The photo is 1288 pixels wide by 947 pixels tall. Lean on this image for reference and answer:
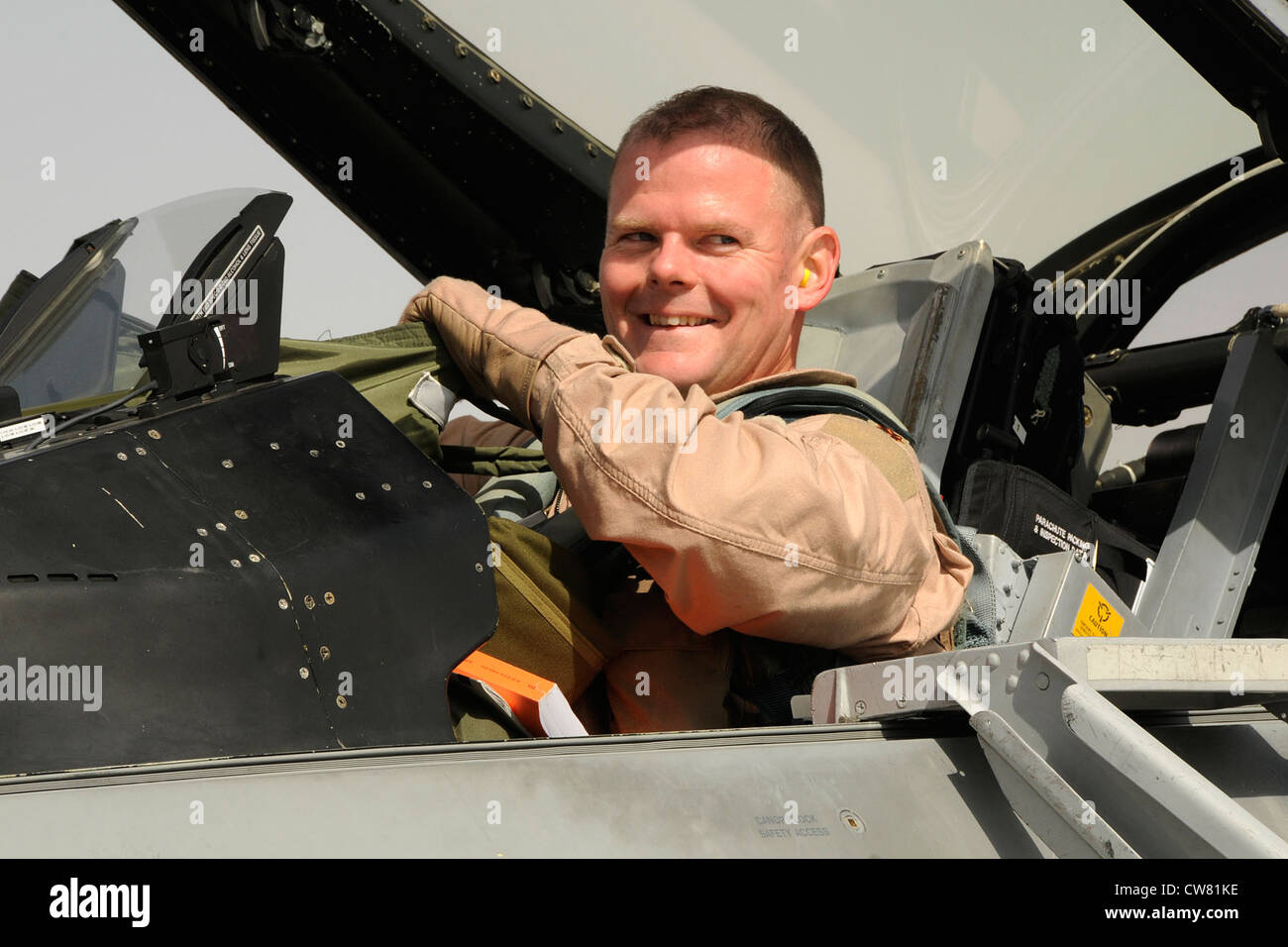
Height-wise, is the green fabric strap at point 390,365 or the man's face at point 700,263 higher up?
the man's face at point 700,263

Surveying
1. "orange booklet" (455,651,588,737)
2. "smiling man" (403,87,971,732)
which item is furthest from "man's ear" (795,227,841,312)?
"orange booklet" (455,651,588,737)

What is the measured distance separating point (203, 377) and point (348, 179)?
137 centimetres

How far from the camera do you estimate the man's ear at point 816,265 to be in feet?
6.51

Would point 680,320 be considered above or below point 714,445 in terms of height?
above

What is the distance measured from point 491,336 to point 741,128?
0.57 metres

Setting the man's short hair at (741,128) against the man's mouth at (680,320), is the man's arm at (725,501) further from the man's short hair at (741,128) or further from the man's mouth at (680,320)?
the man's short hair at (741,128)

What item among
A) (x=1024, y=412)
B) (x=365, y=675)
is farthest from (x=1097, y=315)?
(x=365, y=675)

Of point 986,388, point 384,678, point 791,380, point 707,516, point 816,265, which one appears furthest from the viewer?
point 986,388

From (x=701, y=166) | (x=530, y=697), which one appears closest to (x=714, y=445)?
(x=530, y=697)

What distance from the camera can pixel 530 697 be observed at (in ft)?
4.50

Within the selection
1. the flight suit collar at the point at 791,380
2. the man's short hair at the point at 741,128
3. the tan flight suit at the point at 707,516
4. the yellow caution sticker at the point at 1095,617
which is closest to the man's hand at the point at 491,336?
Answer: the tan flight suit at the point at 707,516

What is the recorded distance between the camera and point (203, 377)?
1.28 meters

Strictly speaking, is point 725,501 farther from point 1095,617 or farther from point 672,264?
point 1095,617

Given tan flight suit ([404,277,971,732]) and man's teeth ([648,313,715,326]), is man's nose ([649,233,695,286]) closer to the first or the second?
man's teeth ([648,313,715,326])
